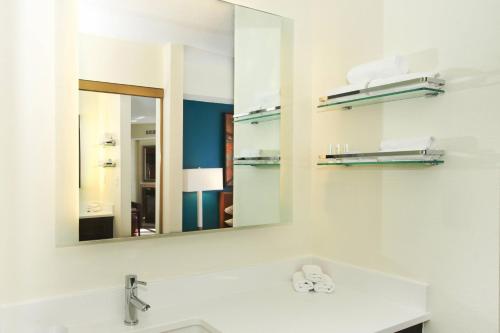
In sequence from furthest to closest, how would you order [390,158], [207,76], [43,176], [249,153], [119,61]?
1. [249,153]
2. [207,76]
3. [390,158]
4. [119,61]
5. [43,176]

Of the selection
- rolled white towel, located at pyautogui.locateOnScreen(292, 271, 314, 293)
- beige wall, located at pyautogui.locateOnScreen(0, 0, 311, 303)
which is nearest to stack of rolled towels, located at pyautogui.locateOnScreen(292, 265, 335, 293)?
rolled white towel, located at pyautogui.locateOnScreen(292, 271, 314, 293)

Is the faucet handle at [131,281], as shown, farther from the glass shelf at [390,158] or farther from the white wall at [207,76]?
the glass shelf at [390,158]

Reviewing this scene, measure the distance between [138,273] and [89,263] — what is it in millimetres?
187

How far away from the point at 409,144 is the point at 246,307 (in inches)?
35.6

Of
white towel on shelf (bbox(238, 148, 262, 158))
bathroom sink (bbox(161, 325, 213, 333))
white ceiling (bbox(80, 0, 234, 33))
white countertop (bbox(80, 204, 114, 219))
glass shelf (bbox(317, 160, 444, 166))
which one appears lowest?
bathroom sink (bbox(161, 325, 213, 333))

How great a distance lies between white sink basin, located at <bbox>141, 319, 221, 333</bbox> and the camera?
4.50 feet

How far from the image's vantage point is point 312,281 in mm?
1819

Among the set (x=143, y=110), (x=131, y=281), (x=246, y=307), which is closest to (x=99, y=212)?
(x=131, y=281)

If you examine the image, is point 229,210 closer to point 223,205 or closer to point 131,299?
point 223,205

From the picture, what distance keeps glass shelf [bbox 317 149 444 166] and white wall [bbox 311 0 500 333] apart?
0.07 meters

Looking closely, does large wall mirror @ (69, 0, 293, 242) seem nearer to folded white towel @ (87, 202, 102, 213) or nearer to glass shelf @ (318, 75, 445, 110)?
folded white towel @ (87, 202, 102, 213)

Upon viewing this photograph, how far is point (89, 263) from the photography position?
139 cm

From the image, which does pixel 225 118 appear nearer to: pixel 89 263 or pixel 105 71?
pixel 105 71

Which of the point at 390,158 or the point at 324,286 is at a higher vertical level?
the point at 390,158
